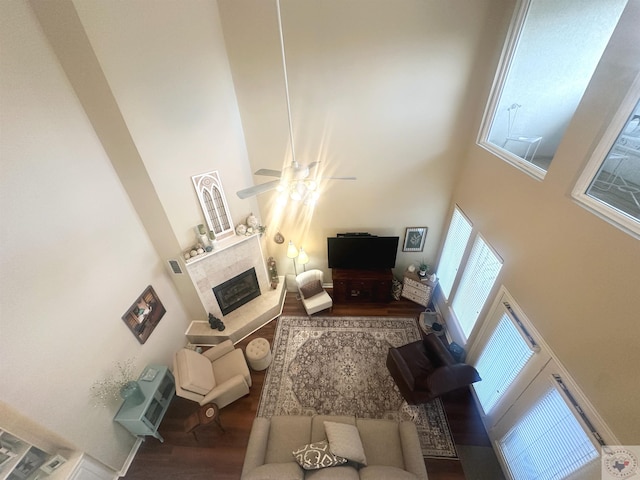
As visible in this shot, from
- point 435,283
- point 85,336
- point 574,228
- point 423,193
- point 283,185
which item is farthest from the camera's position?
point 435,283

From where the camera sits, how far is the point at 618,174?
187 centimetres

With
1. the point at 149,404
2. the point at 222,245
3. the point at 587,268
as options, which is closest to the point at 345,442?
the point at 149,404

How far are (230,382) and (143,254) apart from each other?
2.12 meters

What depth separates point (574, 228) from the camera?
1.96 metres

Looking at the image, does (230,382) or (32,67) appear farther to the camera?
(230,382)

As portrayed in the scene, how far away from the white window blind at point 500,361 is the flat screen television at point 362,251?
2071 mm

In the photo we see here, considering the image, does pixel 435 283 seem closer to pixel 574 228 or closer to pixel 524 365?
pixel 524 365

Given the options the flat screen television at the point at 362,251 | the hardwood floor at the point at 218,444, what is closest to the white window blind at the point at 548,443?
the hardwood floor at the point at 218,444

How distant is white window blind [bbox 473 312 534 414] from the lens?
2.59 m

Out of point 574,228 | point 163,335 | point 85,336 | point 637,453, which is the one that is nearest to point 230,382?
point 163,335

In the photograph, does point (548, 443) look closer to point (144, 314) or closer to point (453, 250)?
point (453, 250)

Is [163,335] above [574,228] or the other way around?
A: the other way around

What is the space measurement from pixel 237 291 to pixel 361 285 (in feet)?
7.90

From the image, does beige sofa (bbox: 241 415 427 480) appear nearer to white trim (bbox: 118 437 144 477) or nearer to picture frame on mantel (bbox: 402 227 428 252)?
white trim (bbox: 118 437 144 477)
